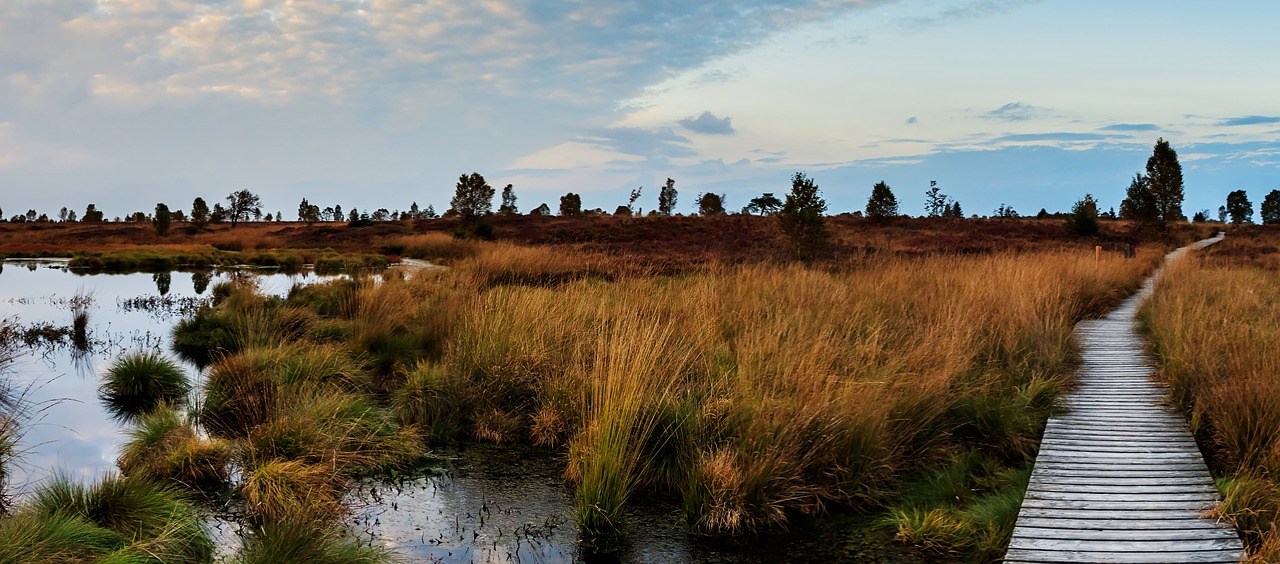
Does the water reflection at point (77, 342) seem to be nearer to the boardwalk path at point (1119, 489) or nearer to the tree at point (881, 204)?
the boardwalk path at point (1119, 489)

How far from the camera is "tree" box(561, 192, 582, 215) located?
6500cm

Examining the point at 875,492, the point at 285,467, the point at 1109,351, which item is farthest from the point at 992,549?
the point at 1109,351

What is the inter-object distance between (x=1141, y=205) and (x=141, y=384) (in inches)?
1755

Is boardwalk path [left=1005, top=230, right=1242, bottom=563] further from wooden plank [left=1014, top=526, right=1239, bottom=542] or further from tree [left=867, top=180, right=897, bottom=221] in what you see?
tree [left=867, top=180, right=897, bottom=221]

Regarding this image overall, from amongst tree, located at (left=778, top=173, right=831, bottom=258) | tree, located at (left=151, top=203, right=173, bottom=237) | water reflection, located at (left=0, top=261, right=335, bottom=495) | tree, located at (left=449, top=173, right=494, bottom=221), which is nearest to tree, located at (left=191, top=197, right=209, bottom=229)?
tree, located at (left=151, top=203, right=173, bottom=237)

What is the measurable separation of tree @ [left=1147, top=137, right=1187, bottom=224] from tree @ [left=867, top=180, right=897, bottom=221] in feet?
47.2

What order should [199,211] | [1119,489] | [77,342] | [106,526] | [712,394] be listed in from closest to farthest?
[106,526]
[1119,489]
[712,394]
[77,342]
[199,211]

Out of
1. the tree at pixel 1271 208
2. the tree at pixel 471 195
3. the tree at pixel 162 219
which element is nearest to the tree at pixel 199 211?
the tree at pixel 162 219

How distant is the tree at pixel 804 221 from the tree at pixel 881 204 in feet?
Answer: 96.4

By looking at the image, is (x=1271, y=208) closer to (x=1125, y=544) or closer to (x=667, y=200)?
(x=667, y=200)

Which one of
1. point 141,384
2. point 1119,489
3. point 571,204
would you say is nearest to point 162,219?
point 571,204

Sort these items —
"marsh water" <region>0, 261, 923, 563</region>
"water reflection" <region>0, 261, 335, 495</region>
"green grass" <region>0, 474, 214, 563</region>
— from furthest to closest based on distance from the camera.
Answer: "water reflection" <region>0, 261, 335, 495</region> → "marsh water" <region>0, 261, 923, 563</region> → "green grass" <region>0, 474, 214, 563</region>

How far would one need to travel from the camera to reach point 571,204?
65.3 meters

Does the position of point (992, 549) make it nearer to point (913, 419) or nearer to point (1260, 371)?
point (913, 419)
